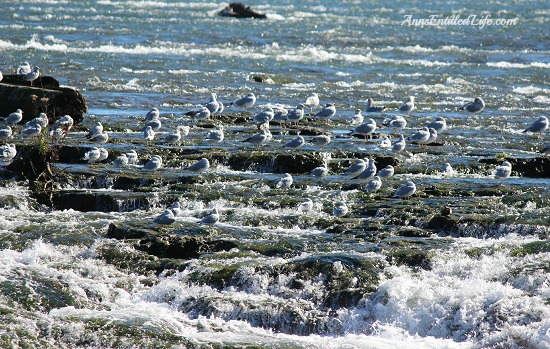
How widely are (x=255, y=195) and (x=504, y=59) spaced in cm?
2745

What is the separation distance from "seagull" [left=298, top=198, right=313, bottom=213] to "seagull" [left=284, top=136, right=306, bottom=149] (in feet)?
11.4

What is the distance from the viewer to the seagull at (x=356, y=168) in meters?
15.6

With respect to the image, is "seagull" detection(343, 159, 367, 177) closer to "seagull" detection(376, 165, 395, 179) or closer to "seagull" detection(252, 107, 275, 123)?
"seagull" detection(376, 165, 395, 179)

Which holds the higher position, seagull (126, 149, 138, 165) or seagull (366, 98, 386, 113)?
seagull (126, 149, 138, 165)

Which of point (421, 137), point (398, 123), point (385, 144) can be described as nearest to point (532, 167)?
point (421, 137)

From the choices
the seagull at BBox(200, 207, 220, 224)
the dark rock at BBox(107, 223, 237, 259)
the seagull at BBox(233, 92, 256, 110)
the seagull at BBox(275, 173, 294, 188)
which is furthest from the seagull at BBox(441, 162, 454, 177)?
the seagull at BBox(233, 92, 256, 110)

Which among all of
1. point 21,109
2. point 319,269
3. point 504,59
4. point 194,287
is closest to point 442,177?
Answer: point 319,269

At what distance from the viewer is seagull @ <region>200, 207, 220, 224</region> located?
13000 mm

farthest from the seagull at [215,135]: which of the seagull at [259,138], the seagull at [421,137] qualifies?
the seagull at [421,137]

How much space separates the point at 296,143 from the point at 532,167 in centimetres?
468

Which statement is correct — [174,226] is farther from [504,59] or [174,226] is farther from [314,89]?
[504,59]

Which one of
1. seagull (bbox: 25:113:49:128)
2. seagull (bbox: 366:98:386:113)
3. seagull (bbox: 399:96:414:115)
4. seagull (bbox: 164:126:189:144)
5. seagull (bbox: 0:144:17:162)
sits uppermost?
seagull (bbox: 25:113:49:128)

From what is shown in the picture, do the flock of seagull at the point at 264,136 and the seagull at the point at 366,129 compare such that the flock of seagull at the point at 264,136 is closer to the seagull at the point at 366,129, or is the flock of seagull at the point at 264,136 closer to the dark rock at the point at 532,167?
the seagull at the point at 366,129

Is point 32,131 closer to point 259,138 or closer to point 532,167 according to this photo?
point 259,138
